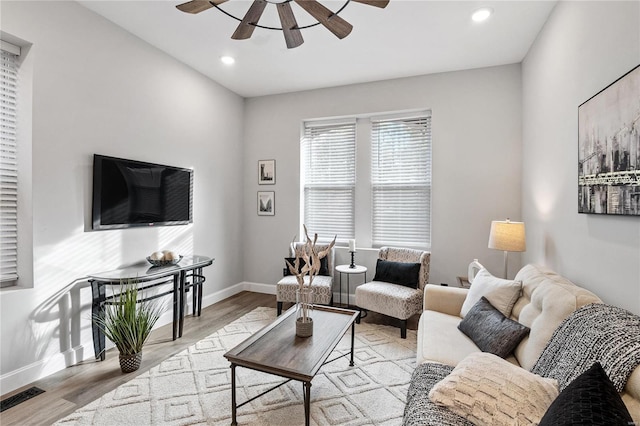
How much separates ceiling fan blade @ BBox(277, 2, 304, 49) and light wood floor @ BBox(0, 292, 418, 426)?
2.78 meters

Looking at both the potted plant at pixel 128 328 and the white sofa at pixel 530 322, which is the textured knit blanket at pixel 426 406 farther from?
the potted plant at pixel 128 328

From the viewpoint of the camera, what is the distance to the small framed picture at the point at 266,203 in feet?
15.4

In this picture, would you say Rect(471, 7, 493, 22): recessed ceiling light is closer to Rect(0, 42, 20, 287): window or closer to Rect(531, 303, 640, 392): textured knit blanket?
Rect(531, 303, 640, 392): textured knit blanket

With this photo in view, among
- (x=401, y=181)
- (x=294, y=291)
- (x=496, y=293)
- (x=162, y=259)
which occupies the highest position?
(x=401, y=181)

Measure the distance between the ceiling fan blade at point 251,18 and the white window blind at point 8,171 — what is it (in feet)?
5.61

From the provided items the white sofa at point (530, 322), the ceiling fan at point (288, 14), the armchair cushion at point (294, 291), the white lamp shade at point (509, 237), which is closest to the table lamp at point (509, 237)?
the white lamp shade at point (509, 237)

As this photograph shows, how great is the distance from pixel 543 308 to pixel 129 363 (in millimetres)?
2896

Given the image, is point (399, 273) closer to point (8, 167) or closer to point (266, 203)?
point (266, 203)

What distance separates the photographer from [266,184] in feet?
15.5

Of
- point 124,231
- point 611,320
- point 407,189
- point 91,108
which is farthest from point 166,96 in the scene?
point 611,320

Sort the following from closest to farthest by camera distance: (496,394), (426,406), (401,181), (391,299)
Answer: (496,394) → (426,406) → (391,299) → (401,181)

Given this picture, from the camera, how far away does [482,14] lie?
2.65 metres

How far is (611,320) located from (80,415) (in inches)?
113

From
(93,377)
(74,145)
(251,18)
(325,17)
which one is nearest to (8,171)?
(74,145)
